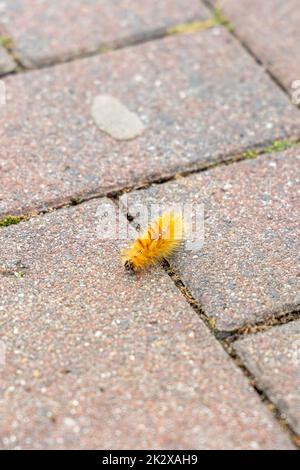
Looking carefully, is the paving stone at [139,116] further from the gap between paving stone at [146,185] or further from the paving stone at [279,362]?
the paving stone at [279,362]

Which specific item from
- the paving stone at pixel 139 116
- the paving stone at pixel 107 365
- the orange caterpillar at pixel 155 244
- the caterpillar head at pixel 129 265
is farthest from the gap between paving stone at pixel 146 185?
the caterpillar head at pixel 129 265

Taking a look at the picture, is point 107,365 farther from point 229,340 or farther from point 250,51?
point 250,51

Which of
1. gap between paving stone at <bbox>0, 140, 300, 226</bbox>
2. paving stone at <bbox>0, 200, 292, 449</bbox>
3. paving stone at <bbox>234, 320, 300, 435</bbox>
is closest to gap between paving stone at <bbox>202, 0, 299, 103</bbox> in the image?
gap between paving stone at <bbox>0, 140, 300, 226</bbox>

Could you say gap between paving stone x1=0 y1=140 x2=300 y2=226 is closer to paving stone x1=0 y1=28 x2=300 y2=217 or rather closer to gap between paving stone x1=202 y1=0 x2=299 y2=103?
paving stone x1=0 y1=28 x2=300 y2=217

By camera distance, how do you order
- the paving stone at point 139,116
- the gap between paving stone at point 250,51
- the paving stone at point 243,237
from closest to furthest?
the paving stone at point 243,237, the paving stone at point 139,116, the gap between paving stone at point 250,51

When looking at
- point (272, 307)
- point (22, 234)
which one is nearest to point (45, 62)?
point (22, 234)

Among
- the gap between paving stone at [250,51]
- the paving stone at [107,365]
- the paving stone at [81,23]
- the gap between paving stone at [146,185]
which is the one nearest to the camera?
the paving stone at [107,365]

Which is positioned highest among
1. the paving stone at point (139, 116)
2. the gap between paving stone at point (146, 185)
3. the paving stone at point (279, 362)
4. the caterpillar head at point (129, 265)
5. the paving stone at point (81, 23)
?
the paving stone at point (81, 23)
